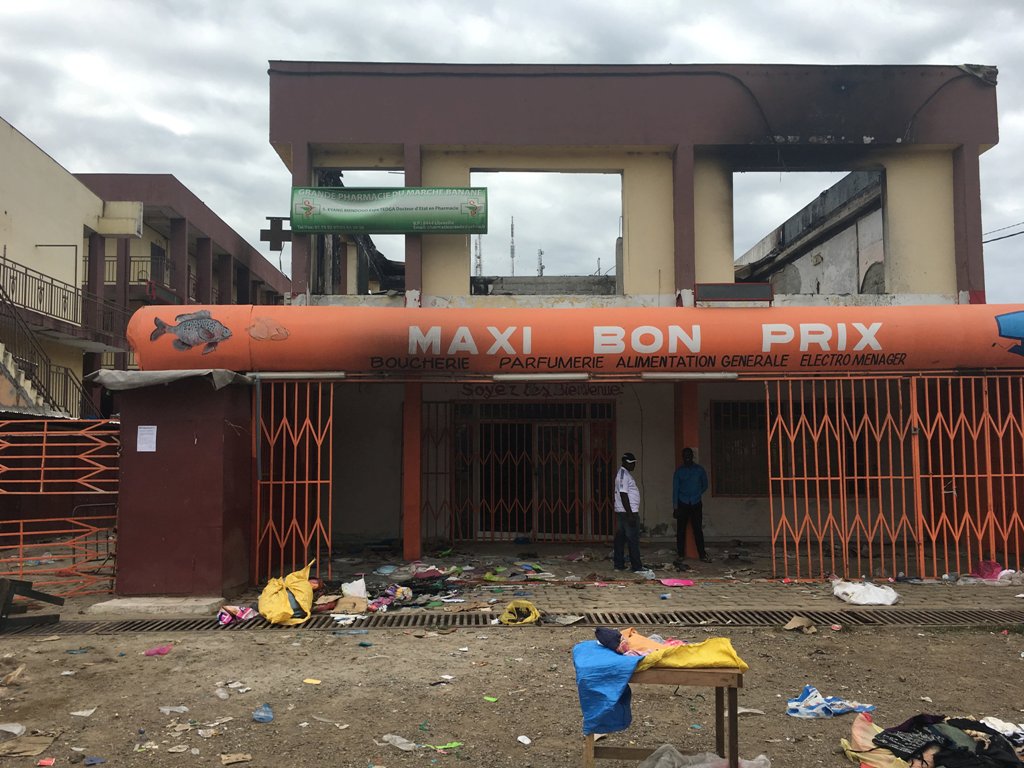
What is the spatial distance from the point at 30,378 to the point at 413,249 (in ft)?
32.5

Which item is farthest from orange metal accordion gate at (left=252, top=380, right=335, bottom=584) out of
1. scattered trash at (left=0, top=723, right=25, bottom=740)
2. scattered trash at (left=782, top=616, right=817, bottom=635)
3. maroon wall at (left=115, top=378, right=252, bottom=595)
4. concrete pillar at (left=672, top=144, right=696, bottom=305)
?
concrete pillar at (left=672, top=144, right=696, bottom=305)

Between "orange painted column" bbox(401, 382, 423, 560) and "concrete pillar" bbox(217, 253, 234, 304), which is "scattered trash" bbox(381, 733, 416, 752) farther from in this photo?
"concrete pillar" bbox(217, 253, 234, 304)

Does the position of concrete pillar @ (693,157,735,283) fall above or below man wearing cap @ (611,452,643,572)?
above

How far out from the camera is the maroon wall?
7898 millimetres

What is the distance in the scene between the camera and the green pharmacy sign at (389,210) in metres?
10.8

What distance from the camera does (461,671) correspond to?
18.9 feet

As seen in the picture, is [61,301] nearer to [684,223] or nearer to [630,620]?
[684,223]

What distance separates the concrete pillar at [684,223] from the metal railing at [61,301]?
1267 cm

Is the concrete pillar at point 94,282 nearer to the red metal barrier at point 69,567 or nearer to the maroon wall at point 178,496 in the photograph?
the red metal barrier at point 69,567

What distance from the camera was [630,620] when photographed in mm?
7199

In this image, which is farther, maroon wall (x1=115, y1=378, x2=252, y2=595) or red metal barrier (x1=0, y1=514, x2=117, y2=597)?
red metal barrier (x1=0, y1=514, x2=117, y2=597)

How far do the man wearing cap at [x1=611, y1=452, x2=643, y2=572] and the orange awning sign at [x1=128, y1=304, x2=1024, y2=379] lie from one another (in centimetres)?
134

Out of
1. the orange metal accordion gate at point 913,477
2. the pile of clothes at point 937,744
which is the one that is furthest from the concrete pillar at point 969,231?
the pile of clothes at point 937,744

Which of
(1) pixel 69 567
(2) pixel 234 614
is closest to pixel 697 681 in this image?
(2) pixel 234 614
